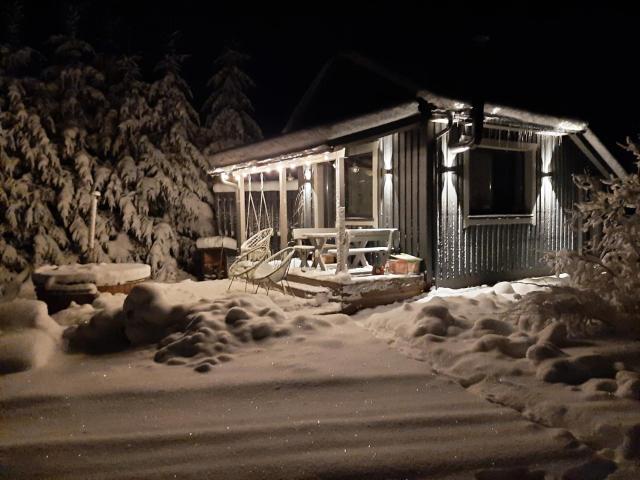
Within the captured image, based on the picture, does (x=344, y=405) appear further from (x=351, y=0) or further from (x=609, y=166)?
(x=351, y=0)

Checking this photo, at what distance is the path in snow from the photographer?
259cm

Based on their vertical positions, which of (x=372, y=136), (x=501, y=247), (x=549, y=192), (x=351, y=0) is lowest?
(x=501, y=247)

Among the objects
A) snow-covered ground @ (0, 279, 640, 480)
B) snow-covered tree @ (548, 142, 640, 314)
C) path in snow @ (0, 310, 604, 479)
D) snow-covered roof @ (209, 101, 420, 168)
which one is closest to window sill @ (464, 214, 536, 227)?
snow-covered roof @ (209, 101, 420, 168)

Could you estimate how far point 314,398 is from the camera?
3516 millimetres

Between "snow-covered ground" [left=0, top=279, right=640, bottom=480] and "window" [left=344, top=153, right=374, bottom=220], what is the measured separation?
178 inches

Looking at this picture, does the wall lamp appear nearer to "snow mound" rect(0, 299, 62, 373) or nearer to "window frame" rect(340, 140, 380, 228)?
"window frame" rect(340, 140, 380, 228)

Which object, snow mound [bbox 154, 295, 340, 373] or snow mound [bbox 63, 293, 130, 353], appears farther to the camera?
snow mound [bbox 63, 293, 130, 353]

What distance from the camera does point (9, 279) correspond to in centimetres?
1042

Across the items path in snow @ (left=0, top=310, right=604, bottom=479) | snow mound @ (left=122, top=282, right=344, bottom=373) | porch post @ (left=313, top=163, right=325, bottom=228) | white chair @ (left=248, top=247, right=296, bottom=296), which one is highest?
porch post @ (left=313, top=163, right=325, bottom=228)

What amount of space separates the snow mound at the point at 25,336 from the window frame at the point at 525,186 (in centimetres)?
655

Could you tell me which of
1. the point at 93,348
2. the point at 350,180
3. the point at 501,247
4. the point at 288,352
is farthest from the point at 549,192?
the point at 93,348

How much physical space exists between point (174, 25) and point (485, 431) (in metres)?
15.2

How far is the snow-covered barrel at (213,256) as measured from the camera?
1123cm

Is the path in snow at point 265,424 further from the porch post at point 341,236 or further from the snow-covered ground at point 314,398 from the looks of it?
the porch post at point 341,236
